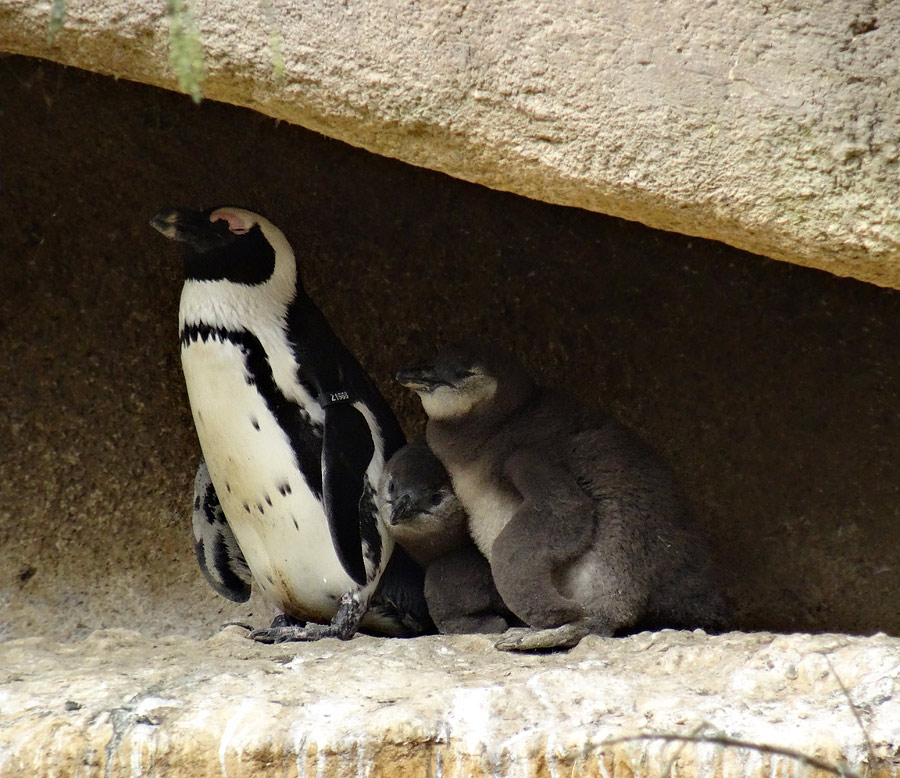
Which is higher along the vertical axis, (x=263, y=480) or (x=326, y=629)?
(x=263, y=480)

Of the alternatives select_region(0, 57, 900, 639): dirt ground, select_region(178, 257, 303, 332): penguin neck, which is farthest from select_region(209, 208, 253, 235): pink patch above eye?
select_region(0, 57, 900, 639): dirt ground

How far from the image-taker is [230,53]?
6.28 feet

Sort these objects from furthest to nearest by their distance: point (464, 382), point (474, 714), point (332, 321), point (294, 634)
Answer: point (332, 321) → point (464, 382) → point (294, 634) → point (474, 714)

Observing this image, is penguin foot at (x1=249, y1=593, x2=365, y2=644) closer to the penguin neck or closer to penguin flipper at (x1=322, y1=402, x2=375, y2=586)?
penguin flipper at (x1=322, y1=402, x2=375, y2=586)

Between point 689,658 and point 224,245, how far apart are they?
1.29 meters

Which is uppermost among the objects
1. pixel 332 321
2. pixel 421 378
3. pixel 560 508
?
pixel 332 321

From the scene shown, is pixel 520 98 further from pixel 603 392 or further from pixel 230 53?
pixel 603 392

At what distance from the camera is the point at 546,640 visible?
2068 millimetres

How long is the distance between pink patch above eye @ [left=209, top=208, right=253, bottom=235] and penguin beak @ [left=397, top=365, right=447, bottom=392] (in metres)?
0.46

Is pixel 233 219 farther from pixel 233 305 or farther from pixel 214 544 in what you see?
pixel 214 544

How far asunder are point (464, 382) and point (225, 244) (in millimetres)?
577

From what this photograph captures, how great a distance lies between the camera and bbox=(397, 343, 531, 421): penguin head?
8.14 feet

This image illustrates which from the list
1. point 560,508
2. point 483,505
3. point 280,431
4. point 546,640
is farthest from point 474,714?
point 280,431

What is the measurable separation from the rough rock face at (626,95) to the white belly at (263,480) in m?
0.69
